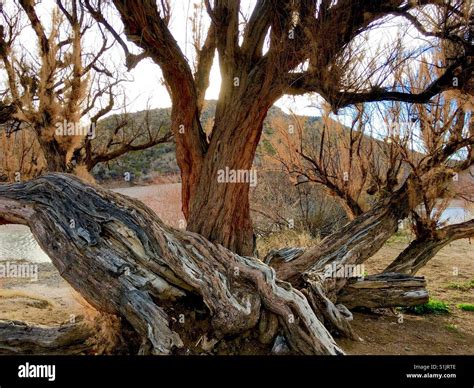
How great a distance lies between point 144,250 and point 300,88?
2.50m

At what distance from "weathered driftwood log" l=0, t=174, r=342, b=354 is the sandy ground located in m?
0.90

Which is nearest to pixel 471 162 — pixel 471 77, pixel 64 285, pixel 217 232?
pixel 471 77

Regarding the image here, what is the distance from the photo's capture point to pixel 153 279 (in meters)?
4.48

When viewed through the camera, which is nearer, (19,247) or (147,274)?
(147,274)

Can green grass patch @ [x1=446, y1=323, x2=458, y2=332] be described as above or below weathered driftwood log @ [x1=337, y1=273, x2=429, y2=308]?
below

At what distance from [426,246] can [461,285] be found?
4.34ft

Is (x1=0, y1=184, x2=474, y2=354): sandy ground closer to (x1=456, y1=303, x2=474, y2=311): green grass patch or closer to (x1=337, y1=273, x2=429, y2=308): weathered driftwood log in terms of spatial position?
(x1=456, y1=303, x2=474, y2=311): green grass patch

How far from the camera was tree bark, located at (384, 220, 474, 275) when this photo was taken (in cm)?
671

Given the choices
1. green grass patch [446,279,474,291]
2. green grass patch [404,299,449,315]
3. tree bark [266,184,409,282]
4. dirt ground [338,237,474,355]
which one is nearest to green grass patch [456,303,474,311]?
dirt ground [338,237,474,355]

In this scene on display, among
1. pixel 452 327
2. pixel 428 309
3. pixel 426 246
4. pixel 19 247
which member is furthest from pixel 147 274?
pixel 19 247

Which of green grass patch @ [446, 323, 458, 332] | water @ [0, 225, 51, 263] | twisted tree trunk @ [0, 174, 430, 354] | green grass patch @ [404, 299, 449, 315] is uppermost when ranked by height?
twisted tree trunk @ [0, 174, 430, 354]

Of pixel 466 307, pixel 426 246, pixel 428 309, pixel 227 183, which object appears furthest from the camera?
pixel 426 246

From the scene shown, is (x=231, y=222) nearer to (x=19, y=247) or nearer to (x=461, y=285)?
(x=461, y=285)

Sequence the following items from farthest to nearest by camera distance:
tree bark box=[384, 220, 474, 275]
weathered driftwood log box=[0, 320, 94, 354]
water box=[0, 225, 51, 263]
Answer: water box=[0, 225, 51, 263] < tree bark box=[384, 220, 474, 275] < weathered driftwood log box=[0, 320, 94, 354]
